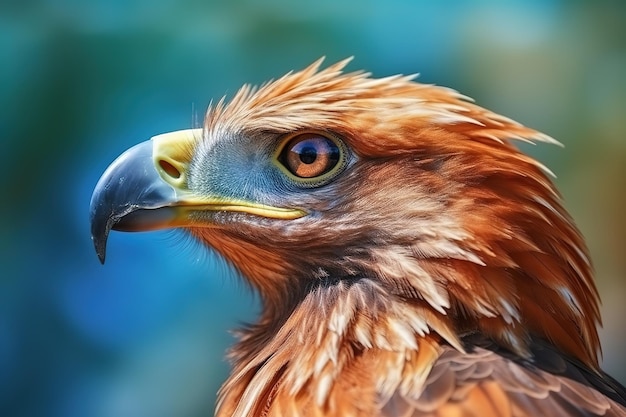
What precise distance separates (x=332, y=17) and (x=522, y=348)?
105cm

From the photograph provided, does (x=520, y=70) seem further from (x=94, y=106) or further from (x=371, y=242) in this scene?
(x=94, y=106)

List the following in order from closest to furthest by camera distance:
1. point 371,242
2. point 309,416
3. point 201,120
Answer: point 309,416
point 371,242
point 201,120

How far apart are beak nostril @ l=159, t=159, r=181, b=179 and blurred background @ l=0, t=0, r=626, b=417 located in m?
0.57

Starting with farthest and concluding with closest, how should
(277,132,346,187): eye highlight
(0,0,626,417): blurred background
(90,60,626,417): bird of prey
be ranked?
(0,0,626,417): blurred background
(277,132,346,187): eye highlight
(90,60,626,417): bird of prey

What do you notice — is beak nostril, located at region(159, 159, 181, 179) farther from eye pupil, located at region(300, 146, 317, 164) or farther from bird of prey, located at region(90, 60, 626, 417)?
eye pupil, located at region(300, 146, 317, 164)

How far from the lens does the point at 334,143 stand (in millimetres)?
992

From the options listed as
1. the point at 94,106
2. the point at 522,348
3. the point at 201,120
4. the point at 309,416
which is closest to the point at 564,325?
the point at 522,348

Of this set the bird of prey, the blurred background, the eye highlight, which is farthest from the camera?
the blurred background

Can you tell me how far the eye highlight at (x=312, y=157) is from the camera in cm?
99

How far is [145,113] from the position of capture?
1.64 meters

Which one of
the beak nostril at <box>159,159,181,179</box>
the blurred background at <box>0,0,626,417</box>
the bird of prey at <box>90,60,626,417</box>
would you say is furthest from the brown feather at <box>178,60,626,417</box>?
the blurred background at <box>0,0,626,417</box>

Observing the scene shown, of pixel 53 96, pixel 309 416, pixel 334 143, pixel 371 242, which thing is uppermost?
pixel 53 96

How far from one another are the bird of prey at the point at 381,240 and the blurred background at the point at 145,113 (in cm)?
59

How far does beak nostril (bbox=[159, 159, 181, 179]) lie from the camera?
3.43ft
